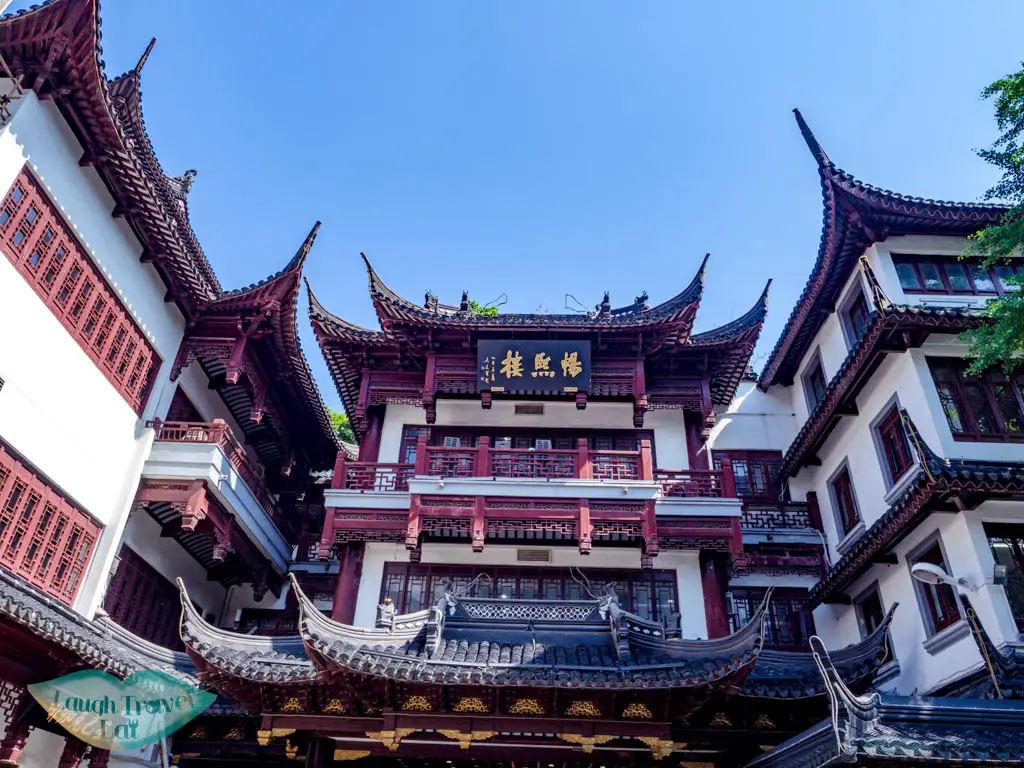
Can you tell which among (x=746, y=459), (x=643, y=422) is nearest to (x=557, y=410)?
(x=643, y=422)

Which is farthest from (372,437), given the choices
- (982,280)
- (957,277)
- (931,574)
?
(982,280)

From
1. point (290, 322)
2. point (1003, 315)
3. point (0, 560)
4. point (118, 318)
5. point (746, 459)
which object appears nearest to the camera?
point (1003, 315)

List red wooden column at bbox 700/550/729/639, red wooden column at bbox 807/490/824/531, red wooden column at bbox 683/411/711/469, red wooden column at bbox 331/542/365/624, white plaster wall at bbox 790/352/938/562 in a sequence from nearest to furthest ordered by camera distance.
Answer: white plaster wall at bbox 790/352/938/562
red wooden column at bbox 700/550/729/639
red wooden column at bbox 331/542/365/624
red wooden column at bbox 683/411/711/469
red wooden column at bbox 807/490/824/531

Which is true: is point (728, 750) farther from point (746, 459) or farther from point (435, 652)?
point (746, 459)

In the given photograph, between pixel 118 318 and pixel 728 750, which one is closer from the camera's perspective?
pixel 728 750

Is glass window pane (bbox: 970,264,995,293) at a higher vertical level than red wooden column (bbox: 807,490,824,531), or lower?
higher

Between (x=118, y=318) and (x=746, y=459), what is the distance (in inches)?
573

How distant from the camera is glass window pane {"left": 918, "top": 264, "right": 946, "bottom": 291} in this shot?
599 inches

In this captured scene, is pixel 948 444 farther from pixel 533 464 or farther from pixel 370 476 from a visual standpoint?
pixel 370 476

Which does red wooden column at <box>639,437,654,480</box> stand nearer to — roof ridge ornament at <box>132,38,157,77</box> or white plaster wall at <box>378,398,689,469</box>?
white plaster wall at <box>378,398,689,469</box>

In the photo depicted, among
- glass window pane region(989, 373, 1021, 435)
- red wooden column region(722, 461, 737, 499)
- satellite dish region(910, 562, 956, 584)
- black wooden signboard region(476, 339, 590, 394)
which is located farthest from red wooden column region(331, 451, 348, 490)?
glass window pane region(989, 373, 1021, 435)

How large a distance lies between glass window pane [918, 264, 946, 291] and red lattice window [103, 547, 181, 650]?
16929 mm

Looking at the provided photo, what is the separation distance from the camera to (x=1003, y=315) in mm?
10125

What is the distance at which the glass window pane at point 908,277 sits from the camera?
15227 mm
